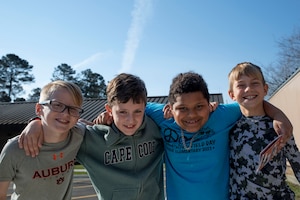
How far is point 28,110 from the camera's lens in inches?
853

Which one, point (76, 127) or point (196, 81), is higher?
point (196, 81)

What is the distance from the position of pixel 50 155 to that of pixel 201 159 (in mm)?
1364

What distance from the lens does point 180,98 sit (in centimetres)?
256

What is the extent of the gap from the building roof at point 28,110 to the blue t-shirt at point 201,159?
49.2 ft

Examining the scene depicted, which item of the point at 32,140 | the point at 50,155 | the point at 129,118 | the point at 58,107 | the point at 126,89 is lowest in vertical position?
the point at 50,155

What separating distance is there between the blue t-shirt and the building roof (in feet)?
49.2

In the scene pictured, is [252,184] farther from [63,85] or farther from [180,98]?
[63,85]

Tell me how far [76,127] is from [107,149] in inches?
16.8

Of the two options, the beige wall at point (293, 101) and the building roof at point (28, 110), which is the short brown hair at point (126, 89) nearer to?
the beige wall at point (293, 101)

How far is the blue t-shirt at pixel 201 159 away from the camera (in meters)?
2.51

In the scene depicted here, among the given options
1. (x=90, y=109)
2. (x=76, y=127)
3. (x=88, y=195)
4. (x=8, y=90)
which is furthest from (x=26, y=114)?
(x=8, y=90)

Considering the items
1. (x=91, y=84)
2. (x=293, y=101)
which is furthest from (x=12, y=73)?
(x=293, y=101)

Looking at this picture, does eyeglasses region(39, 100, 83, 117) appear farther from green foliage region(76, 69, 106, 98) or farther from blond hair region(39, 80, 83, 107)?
green foliage region(76, 69, 106, 98)

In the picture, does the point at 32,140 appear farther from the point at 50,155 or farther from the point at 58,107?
the point at 58,107
